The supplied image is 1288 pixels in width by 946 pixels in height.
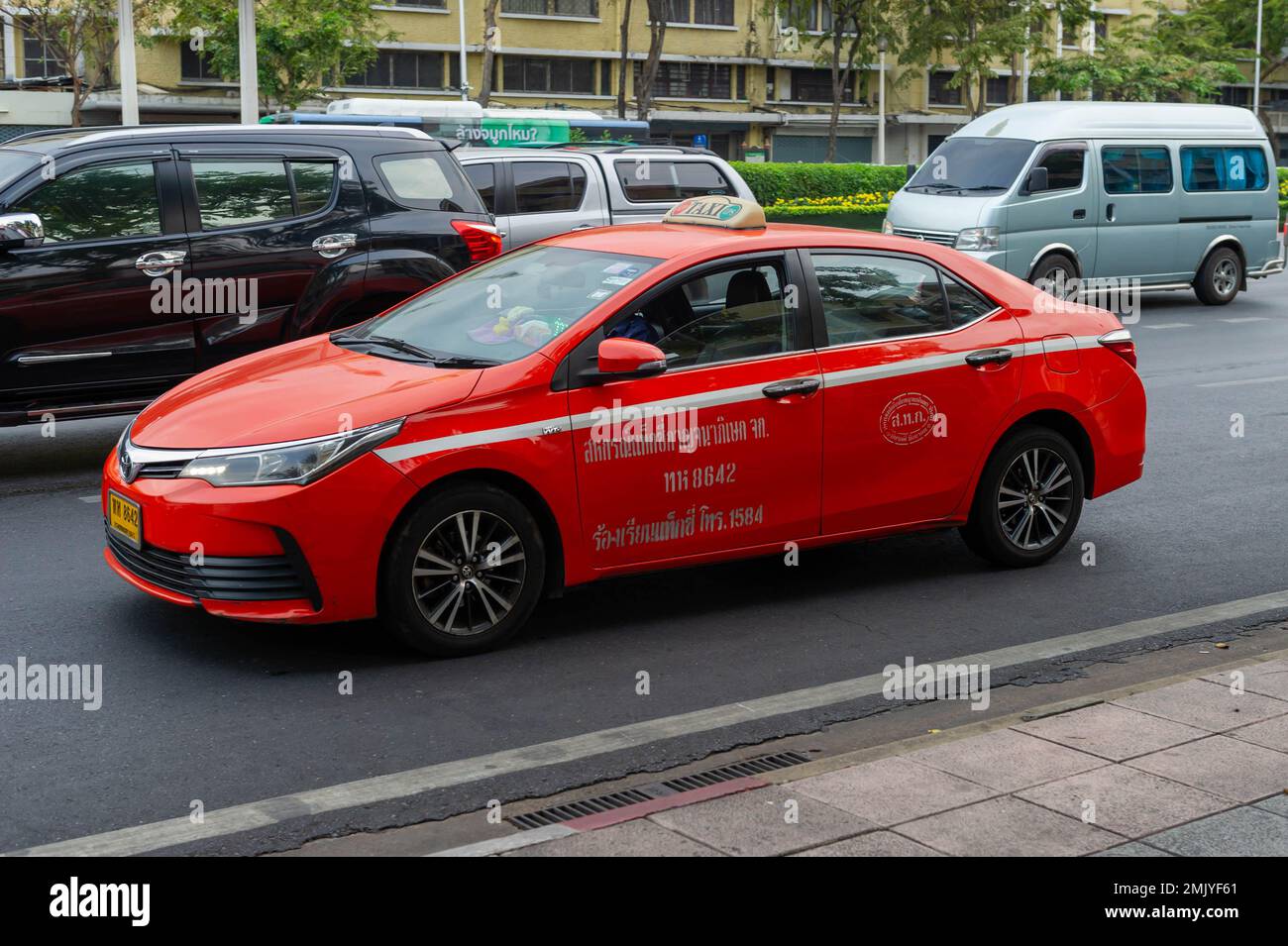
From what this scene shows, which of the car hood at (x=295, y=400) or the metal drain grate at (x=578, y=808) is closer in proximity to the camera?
the metal drain grate at (x=578, y=808)

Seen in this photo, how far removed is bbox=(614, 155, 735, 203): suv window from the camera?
1596cm

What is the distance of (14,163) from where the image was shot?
30.0ft

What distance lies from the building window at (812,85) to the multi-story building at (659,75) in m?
0.05

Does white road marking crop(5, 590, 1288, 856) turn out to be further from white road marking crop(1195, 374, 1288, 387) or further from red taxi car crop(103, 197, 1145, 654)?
white road marking crop(1195, 374, 1288, 387)

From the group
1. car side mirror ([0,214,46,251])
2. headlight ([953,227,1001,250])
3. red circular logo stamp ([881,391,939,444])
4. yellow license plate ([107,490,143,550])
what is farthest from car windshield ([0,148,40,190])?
headlight ([953,227,1001,250])

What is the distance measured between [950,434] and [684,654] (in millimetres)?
1697

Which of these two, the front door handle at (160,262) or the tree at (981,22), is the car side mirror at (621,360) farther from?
the tree at (981,22)

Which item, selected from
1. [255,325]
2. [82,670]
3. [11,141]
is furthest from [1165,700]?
[11,141]

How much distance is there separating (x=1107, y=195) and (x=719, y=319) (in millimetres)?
13332

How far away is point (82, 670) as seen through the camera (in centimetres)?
589

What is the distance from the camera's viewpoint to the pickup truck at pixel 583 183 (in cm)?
1548

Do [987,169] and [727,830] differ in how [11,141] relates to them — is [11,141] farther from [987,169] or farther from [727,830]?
[987,169]

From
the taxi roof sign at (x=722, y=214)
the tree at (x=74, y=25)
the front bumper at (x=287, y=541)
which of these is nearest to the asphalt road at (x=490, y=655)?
the front bumper at (x=287, y=541)

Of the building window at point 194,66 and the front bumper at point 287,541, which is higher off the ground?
the building window at point 194,66
